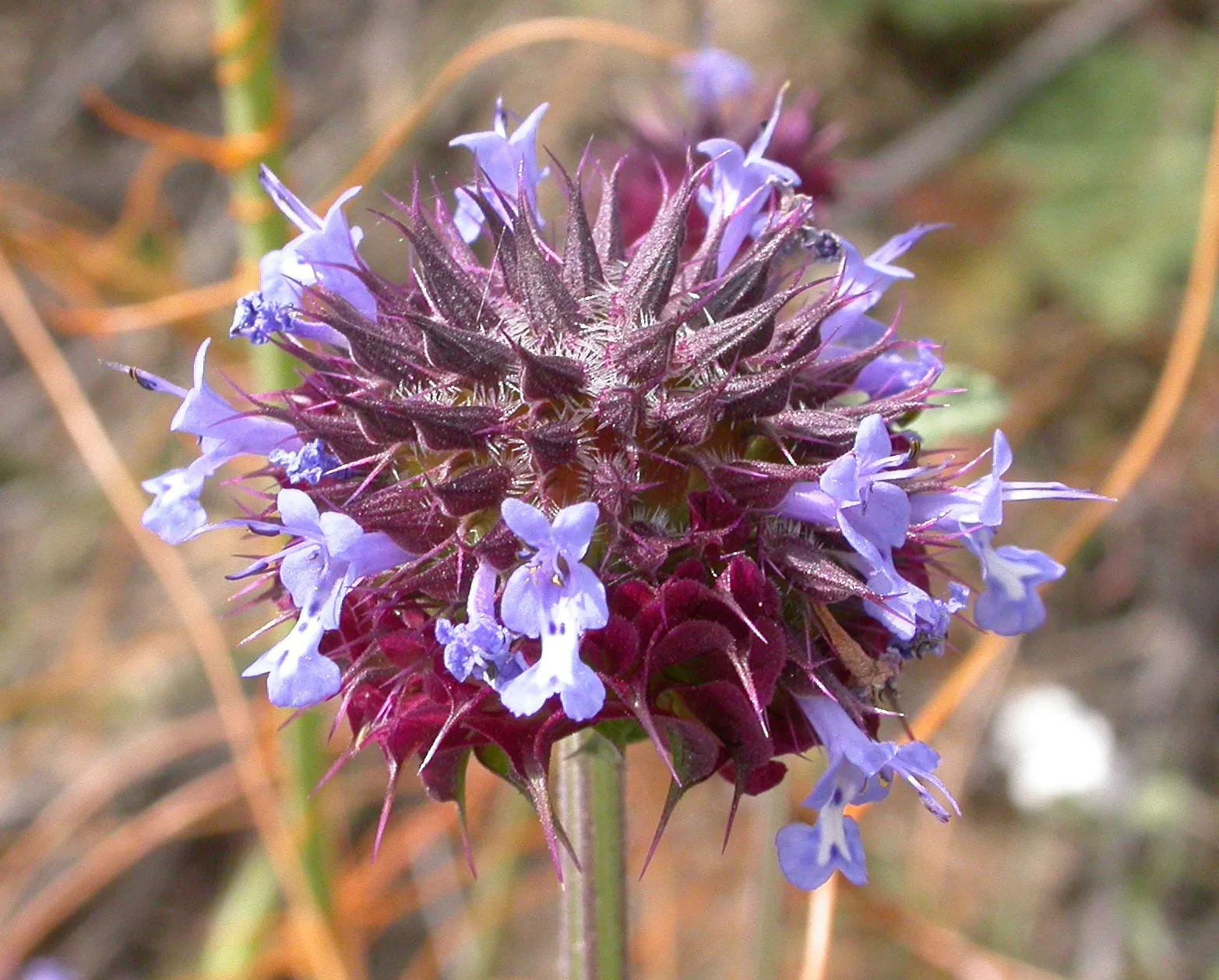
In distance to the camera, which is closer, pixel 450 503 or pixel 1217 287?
pixel 450 503

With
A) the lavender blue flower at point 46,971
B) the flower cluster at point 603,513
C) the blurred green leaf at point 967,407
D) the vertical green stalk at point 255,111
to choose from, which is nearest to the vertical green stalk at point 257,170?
the vertical green stalk at point 255,111

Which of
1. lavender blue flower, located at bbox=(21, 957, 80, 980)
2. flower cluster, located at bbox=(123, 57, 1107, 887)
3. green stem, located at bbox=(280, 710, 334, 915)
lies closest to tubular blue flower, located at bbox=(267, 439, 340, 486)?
flower cluster, located at bbox=(123, 57, 1107, 887)

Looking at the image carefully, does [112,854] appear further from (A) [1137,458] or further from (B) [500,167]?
(A) [1137,458]

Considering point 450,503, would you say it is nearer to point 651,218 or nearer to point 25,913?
point 651,218

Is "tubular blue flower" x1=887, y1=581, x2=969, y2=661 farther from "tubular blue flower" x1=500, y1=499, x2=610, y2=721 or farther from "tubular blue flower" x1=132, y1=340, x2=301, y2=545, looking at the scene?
"tubular blue flower" x1=132, y1=340, x2=301, y2=545

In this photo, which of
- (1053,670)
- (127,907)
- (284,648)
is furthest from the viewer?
(1053,670)

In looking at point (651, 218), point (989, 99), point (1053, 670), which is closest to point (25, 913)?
point (651, 218)
